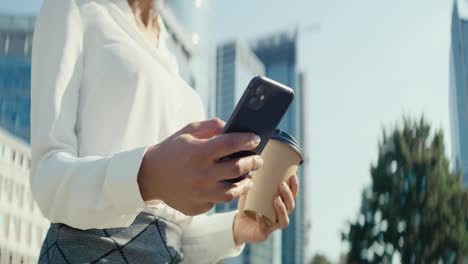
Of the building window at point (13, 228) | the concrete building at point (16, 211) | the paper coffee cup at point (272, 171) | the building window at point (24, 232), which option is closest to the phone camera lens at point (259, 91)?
the paper coffee cup at point (272, 171)

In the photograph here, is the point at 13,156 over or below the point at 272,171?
below

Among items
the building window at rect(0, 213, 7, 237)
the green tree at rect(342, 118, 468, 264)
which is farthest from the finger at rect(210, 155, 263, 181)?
the building window at rect(0, 213, 7, 237)

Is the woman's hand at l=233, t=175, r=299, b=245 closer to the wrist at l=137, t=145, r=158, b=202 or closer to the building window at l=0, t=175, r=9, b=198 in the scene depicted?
the wrist at l=137, t=145, r=158, b=202

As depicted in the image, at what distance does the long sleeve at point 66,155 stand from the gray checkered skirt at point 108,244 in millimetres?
79

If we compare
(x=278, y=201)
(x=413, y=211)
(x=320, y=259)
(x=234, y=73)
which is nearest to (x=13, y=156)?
(x=320, y=259)

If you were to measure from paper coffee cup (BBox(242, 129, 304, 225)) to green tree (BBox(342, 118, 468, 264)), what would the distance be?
17.6 metres

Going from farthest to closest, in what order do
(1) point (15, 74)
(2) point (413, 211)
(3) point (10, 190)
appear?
(1) point (15, 74)
(3) point (10, 190)
(2) point (413, 211)

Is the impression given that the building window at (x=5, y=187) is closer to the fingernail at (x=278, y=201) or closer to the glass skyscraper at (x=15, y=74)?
the glass skyscraper at (x=15, y=74)

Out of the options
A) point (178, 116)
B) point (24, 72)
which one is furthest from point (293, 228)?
point (178, 116)

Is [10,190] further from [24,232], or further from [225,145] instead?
[225,145]

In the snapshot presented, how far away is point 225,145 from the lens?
0.97m

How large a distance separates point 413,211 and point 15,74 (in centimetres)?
6626

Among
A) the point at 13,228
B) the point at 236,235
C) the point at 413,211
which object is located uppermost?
the point at 236,235

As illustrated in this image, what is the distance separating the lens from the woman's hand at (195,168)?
971 mm
